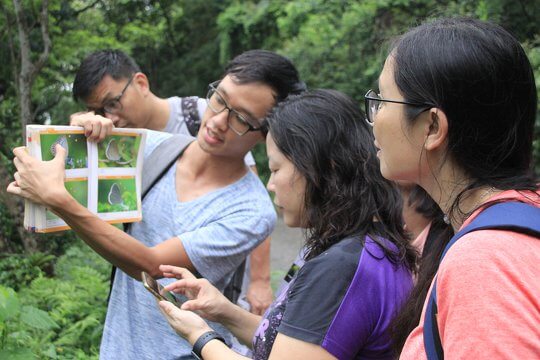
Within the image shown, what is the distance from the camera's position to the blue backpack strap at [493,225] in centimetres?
110

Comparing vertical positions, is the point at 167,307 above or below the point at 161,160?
below

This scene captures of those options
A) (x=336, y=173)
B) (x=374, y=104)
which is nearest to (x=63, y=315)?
(x=336, y=173)

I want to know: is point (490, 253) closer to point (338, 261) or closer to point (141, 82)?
point (338, 261)

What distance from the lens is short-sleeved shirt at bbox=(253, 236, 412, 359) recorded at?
1569 mm

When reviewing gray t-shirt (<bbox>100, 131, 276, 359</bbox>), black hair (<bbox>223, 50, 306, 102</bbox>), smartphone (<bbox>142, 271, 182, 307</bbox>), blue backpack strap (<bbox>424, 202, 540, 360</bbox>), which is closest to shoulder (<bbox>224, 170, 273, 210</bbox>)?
gray t-shirt (<bbox>100, 131, 276, 359</bbox>)

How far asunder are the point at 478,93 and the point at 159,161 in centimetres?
164

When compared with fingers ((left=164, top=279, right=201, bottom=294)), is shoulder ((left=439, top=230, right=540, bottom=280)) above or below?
above

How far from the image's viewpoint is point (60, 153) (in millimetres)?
2176

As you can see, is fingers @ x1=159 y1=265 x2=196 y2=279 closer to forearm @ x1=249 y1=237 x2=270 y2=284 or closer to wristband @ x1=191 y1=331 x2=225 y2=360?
wristband @ x1=191 y1=331 x2=225 y2=360

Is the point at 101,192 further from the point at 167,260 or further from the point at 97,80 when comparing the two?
the point at 97,80

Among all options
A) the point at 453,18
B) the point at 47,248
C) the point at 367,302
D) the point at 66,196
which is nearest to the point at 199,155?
the point at 66,196

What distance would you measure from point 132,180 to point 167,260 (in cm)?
35

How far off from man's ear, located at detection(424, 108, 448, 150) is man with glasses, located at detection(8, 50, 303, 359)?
4.09 ft

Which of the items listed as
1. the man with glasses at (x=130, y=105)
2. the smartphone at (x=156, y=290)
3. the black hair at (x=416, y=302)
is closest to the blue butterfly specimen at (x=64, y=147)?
the smartphone at (x=156, y=290)
